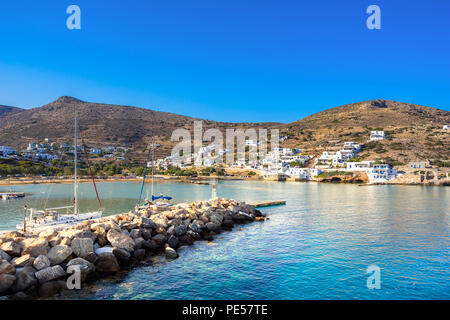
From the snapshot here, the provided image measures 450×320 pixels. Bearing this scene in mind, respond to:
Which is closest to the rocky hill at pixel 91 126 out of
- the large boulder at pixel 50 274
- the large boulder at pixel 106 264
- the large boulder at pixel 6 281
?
the large boulder at pixel 106 264

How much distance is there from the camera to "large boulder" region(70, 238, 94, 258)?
37.4 ft

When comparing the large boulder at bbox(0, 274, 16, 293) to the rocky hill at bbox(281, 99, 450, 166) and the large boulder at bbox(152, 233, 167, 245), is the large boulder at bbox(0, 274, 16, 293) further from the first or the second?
the rocky hill at bbox(281, 99, 450, 166)

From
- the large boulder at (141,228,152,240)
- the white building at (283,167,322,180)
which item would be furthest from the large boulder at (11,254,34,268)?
the white building at (283,167,322,180)

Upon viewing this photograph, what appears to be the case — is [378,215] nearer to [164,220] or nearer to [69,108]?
[164,220]

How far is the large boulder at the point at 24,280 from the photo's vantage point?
9.11 meters

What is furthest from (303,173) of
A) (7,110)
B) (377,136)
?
(7,110)

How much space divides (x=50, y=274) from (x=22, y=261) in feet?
3.34

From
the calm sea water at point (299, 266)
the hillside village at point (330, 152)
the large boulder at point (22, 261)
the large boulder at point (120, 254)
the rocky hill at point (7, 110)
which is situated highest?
the rocky hill at point (7, 110)

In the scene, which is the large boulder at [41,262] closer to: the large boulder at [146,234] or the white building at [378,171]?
the large boulder at [146,234]

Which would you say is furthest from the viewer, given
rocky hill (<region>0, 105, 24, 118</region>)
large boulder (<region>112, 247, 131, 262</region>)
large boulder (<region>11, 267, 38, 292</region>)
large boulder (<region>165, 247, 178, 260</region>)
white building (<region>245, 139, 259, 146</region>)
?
rocky hill (<region>0, 105, 24, 118</region>)

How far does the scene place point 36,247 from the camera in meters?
10.8

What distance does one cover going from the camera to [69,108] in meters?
175
